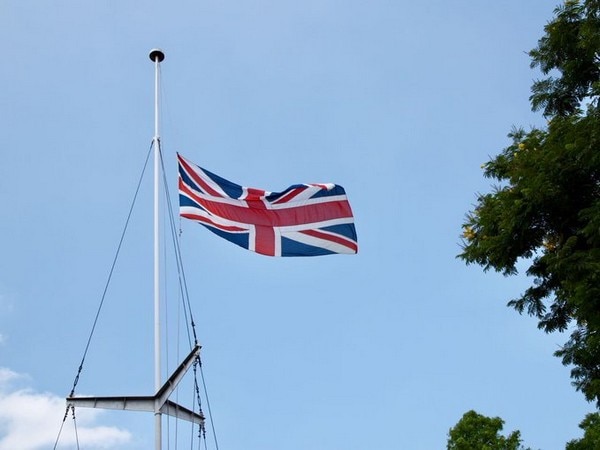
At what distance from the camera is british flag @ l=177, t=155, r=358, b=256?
19375 millimetres

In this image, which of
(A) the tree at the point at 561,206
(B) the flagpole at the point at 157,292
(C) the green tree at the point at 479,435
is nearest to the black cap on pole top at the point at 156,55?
(B) the flagpole at the point at 157,292

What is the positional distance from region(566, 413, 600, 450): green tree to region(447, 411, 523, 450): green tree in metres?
4.03

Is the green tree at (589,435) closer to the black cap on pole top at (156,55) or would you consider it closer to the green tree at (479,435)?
the green tree at (479,435)

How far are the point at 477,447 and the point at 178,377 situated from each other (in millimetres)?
14641

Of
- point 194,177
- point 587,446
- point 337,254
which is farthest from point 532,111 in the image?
point 587,446

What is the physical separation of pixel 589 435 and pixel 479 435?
23.8 feet

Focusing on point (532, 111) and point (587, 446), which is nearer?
point (532, 111)

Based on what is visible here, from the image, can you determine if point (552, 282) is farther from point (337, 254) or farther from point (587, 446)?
point (587, 446)

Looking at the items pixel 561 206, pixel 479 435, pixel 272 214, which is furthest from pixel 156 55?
pixel 479 435

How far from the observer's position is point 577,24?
55.4 ft

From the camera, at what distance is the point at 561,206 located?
1457 cm

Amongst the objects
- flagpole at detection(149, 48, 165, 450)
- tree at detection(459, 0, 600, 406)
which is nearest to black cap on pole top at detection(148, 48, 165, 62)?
flagpole at detection(149, 48, 165, 450)

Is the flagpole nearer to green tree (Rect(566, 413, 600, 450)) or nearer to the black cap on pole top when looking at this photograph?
the black cap on pole top

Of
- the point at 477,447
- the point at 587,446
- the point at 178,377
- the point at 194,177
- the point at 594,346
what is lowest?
the point at 594,346
